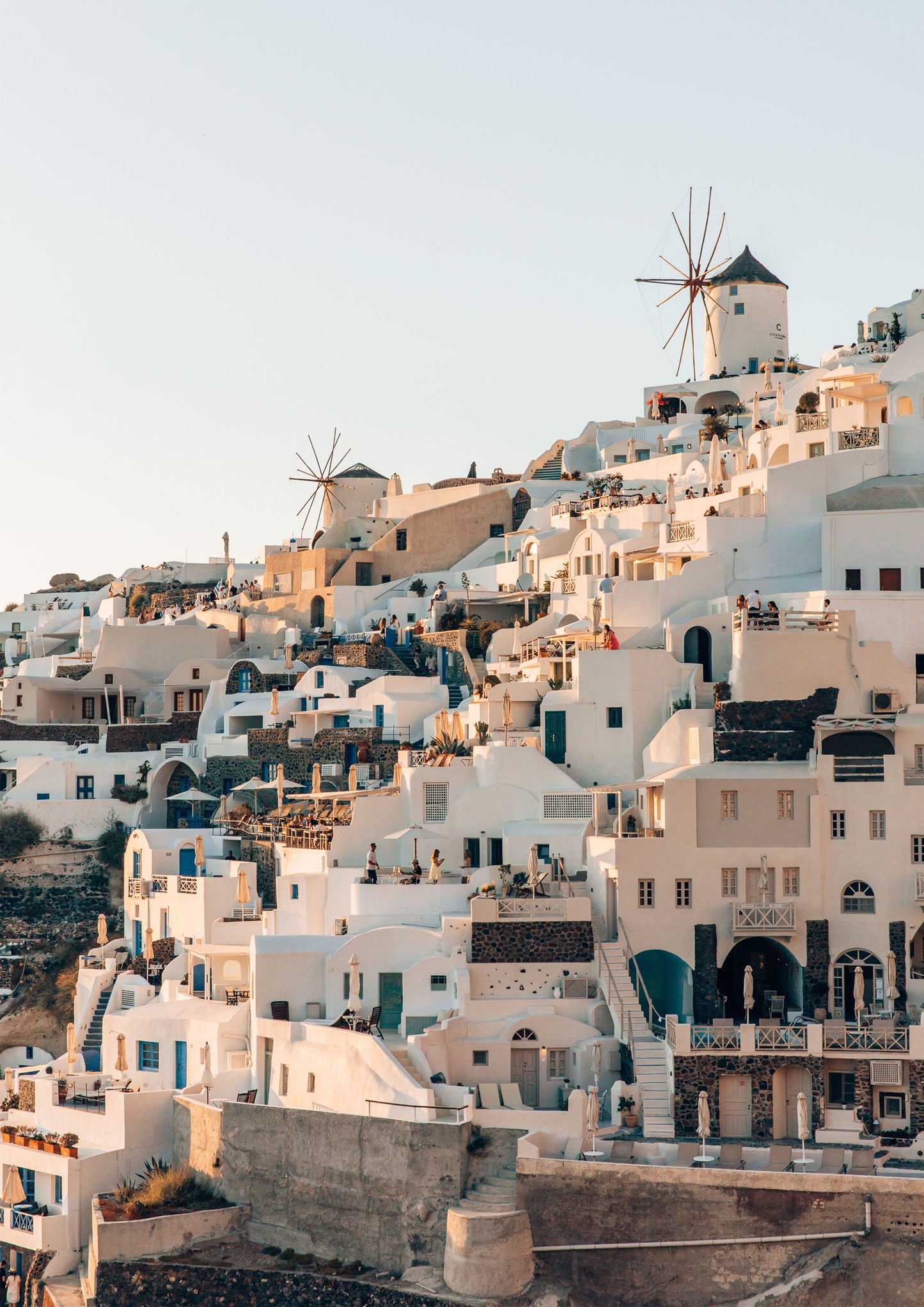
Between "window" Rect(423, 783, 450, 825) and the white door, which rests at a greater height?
"window" Rect(423, 783, 450, 825)

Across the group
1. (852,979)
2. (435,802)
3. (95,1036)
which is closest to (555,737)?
(435,802)

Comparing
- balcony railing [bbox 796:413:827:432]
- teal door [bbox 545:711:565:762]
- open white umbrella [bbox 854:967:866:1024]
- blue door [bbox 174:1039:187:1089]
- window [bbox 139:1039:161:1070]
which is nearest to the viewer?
open white umbrella [bbox 854:967:866:1024]

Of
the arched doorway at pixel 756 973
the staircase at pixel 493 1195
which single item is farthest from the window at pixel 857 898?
the staircase at pixel 493 1195

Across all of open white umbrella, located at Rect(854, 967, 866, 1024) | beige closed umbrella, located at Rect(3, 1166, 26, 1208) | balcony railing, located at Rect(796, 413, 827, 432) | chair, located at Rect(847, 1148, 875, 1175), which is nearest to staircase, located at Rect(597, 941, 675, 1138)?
chair, located at Rect(847, 1148, 875, 1175)

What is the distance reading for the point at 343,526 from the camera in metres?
73.5

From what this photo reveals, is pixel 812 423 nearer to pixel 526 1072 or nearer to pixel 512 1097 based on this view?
pixel 526 1072

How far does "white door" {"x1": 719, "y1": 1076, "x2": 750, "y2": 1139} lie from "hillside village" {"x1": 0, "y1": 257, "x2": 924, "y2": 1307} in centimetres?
7

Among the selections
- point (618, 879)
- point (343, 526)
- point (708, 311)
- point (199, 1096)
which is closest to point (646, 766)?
point (618, 879)

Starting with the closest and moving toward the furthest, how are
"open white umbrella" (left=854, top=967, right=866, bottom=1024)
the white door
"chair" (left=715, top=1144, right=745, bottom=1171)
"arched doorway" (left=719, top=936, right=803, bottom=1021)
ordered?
"chair" (left=715, top=1144, right=745, bottom=1171), the white door, "open white umbrella" (left=854, top=967, right=866, bottom=1024), "arched doorway" (left=719, top=936, right=803, bottom=1021)

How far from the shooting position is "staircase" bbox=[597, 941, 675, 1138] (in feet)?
123

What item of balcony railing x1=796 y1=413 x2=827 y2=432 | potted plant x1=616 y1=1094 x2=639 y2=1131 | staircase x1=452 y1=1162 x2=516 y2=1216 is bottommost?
staircase x1=452 y1=1162 x2=516 y2=1216

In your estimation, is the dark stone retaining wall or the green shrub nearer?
the dark stone retaining wall

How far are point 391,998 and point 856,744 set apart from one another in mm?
11321

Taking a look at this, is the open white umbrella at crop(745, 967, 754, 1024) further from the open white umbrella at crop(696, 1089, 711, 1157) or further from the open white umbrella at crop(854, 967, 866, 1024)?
the open white umbrella at crop(696, 1089, 711, 1157)
